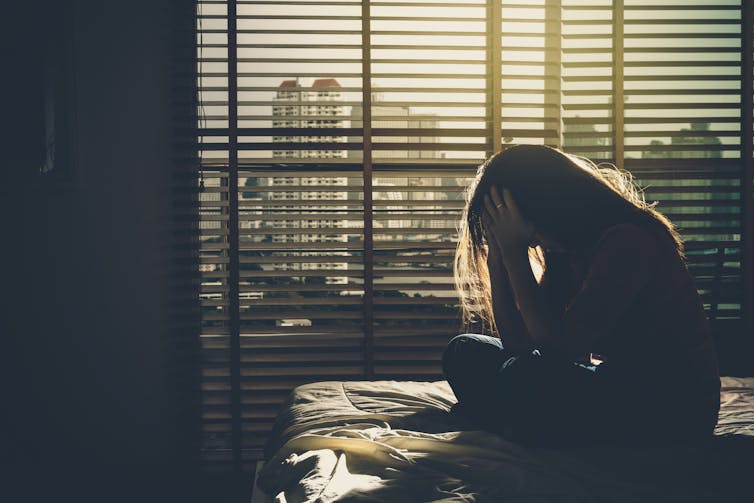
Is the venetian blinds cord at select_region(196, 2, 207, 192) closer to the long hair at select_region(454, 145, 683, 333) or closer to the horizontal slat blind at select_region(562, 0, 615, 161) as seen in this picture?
the long hair at select_region(454, 145, 683, 333)

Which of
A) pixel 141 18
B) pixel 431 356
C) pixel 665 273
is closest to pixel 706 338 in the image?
pixel 665 273

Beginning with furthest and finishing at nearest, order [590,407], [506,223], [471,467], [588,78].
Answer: [588,78] → [506,223] → [590,407] → [471,467]

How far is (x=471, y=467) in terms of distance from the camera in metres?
1.14

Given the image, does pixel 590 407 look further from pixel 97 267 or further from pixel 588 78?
pixel 588 78

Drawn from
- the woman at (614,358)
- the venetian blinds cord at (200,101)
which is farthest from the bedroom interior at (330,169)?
the woman at (614,358)

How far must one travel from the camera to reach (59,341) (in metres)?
2.15

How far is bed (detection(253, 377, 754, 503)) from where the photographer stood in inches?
40.3

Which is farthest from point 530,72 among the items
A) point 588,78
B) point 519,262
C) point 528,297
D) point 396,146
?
point 528,297

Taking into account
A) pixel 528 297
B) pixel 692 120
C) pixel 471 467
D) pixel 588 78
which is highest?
pixel 588 78

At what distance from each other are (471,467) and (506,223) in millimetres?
716

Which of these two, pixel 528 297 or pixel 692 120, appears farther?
pixel 692 120

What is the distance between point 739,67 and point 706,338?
2.02m

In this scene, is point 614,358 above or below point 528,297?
below

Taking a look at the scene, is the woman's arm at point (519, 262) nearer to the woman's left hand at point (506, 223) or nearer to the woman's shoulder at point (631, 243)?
the woman's left hand at point (506, 223)
